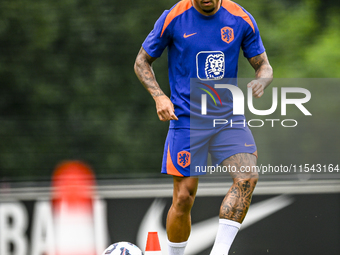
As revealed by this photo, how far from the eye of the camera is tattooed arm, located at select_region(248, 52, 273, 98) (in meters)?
2.73

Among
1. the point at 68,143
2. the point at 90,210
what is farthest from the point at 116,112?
the point at 90,210

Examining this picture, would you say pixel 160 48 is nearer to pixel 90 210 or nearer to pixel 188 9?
pixel 188 9

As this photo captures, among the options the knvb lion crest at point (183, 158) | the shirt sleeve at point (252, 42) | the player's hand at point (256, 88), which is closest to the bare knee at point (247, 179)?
the knvb lion crest at point (183, 158)

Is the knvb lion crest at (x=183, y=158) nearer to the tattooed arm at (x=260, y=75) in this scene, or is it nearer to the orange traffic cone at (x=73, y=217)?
the tattooed arm at (x=260, y=75)

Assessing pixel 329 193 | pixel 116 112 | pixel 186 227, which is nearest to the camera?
pixel 186 227

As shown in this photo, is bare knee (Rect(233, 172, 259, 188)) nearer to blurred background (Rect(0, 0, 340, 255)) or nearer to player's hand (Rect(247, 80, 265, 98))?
player's hand (Rect(247, 80, 265, 98))

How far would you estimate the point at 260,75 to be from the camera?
283 cm

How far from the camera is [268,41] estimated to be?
13.8ft

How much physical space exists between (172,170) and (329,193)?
156 cm

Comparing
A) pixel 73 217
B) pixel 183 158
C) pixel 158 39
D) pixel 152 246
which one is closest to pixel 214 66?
pixel 158 39

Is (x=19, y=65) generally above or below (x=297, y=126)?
above

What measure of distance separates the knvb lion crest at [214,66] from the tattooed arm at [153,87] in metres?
0.29

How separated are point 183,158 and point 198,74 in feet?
1.68

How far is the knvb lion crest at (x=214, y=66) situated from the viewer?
2.79 m
